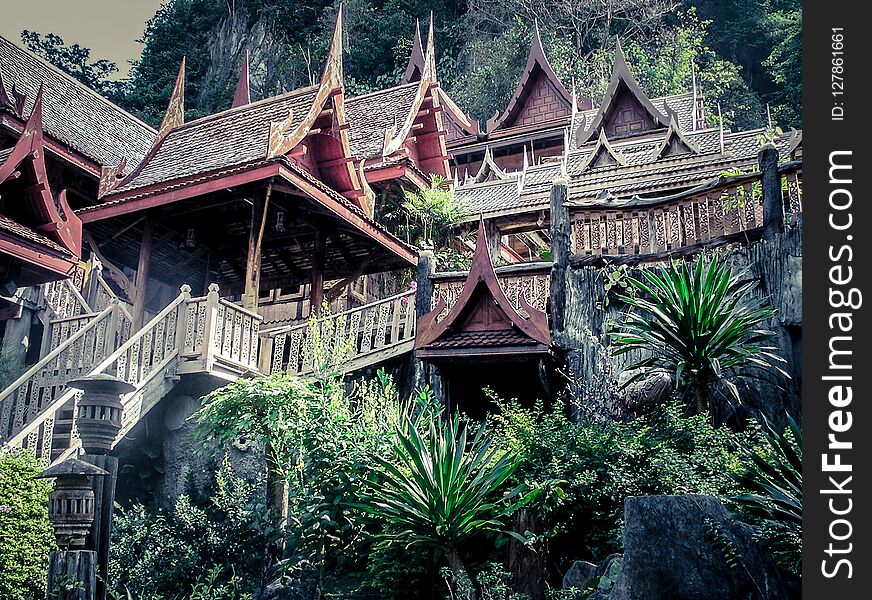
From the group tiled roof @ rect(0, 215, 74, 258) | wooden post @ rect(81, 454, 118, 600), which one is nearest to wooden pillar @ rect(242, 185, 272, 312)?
tiled roof @ rect(0, 215, 74, 258)

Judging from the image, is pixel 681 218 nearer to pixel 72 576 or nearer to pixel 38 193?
pixel 38 193

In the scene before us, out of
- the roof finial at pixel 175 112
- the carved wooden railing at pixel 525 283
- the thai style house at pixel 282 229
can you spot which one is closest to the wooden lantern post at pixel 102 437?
the thai style house at pixel 282 229

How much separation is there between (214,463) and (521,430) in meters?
4.10

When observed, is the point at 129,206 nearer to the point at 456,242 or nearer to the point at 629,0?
the point at 456,242

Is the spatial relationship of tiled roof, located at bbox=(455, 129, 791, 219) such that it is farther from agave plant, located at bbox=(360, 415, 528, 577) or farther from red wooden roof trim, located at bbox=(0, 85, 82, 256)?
agave plant, located at bbox=(360, 415, 528, 577)

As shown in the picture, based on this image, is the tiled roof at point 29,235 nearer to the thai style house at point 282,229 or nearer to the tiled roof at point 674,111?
the thai style house at point 282,229

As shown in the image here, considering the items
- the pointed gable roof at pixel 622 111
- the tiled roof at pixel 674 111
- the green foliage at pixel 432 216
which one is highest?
the tiled roof at pixel 674 111

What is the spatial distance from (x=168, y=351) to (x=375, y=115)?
9525 mm

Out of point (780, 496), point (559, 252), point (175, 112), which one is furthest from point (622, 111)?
point (780, 496)

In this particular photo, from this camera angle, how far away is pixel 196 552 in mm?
8508

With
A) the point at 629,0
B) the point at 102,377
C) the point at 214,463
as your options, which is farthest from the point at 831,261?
the point at 629,0

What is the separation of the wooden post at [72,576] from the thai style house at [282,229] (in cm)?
288

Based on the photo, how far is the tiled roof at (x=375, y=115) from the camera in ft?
56.4

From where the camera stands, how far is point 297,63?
3294 centimetres
